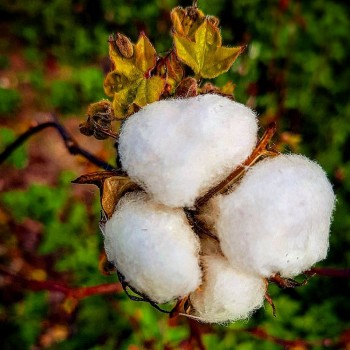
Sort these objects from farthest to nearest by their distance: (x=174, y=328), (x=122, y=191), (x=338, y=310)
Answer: (x=338, y=310) < (x=174, y=328) < (x=122, y=191)

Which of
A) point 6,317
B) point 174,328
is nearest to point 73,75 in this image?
point 6,317

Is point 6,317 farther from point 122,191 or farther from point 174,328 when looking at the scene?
point 122,191

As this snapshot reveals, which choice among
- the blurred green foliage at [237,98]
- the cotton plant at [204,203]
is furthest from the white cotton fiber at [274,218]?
the blurred green foliage at [237,98]

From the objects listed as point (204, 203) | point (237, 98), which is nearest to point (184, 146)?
point (204, 203)

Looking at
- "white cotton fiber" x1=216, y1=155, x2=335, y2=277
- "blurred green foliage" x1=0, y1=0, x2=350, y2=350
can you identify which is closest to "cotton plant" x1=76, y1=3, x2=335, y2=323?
"white cotton fiber" x1=216, y1=155, x2=335, y2=277

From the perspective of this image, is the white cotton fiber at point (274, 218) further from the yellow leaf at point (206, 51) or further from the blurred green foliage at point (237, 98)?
the blurred green foliage at point (237, 98)

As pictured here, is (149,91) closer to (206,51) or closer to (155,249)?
(206,51)
